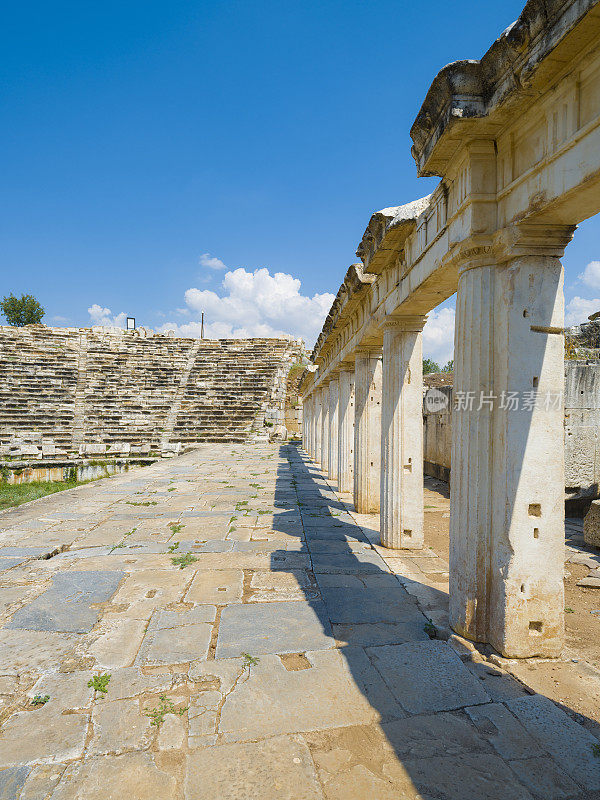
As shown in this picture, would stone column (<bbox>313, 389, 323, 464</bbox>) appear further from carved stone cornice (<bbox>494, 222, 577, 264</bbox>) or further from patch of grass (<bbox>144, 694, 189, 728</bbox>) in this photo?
patch of grass (<bbox>144, 694, 189, 728</bbox>)

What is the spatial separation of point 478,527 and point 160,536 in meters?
4.50

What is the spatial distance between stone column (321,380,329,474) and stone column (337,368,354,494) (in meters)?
3.06

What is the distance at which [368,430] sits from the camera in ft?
26.3

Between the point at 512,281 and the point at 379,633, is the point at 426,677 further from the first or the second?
the point at 512,281

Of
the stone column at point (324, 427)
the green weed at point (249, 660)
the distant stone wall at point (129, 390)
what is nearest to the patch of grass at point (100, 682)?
the green weed at point (249, 660)

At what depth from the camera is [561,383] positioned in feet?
10.1

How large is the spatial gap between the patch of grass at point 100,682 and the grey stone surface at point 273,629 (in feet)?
2.36

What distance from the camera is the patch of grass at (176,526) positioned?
22.1 feet

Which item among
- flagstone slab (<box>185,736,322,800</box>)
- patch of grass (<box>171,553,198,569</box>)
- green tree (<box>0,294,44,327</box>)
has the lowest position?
flagstone slab (<box>185,736,322,800</box>)

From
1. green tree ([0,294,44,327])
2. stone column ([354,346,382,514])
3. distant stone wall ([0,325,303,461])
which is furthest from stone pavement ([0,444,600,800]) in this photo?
green tree ([0,294,44,327])

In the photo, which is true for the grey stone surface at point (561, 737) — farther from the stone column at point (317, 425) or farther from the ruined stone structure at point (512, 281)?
the stone column at point (317, 425)

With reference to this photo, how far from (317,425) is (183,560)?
1157cm

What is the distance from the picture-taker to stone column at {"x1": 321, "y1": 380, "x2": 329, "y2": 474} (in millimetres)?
13571

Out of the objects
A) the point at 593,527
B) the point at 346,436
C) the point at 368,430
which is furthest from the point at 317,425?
the point at 593,527
